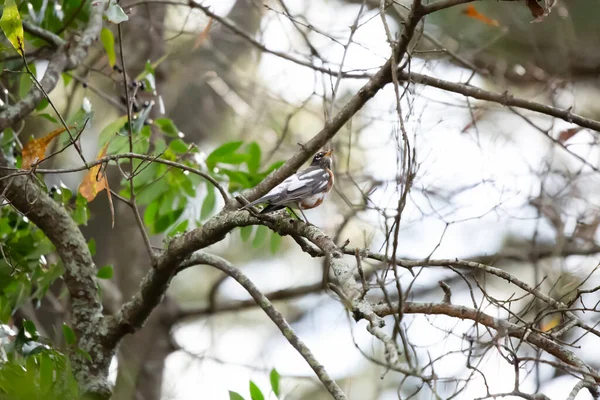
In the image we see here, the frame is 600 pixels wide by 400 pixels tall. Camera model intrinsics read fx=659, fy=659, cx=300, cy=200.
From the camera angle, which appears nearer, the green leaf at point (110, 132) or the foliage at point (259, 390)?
the foliage at point (259, 390)

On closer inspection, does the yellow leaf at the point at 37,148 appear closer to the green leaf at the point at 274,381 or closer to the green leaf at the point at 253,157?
the green leaf at the point at 253,157

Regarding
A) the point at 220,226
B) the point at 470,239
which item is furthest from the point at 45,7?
the point at 470,239

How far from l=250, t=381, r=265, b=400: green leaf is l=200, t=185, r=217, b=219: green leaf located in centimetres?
120

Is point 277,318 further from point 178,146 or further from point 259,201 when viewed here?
point 178,146

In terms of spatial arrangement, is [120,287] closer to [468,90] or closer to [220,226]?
[220,226]

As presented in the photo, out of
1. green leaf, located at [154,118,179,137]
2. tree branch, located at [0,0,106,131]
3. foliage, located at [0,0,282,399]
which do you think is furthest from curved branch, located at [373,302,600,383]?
tree branch, located at [0,0,106,131]

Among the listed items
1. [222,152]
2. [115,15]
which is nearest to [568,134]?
[222,152]

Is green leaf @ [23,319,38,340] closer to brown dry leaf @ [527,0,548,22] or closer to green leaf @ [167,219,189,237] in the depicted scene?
green leaf @ [167,219,189,237]

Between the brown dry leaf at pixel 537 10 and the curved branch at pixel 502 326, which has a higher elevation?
the brown dry leaf at pixel 537 10

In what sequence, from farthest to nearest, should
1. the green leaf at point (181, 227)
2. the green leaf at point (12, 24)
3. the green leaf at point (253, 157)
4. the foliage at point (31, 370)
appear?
1. the green leaf at point (253, 157)
2. the green leaf at point (181, 227)
3. the green leaf at point (12, 24)
4. the foliage at point (31, 370)

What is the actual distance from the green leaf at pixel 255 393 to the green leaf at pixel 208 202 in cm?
120

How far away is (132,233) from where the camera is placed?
6266mm

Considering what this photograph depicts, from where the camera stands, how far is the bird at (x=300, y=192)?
121 inches

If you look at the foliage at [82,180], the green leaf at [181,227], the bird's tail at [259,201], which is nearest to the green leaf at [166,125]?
the foliage at [82,180]
